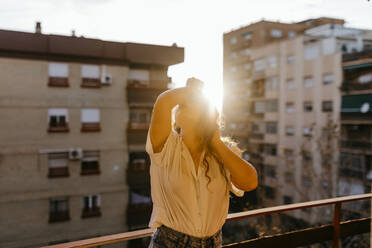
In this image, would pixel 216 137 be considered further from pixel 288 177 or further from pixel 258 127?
pixel 258 127

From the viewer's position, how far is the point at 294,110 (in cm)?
2081

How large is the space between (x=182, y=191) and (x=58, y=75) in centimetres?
1216

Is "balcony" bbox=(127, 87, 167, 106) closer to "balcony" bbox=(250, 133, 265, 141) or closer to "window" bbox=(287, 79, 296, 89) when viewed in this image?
"window" bbox=(287, 79, 296, 89)

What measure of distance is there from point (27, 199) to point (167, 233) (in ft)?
39.8

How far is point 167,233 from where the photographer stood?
1.18 m

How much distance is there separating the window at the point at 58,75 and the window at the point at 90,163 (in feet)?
8.76

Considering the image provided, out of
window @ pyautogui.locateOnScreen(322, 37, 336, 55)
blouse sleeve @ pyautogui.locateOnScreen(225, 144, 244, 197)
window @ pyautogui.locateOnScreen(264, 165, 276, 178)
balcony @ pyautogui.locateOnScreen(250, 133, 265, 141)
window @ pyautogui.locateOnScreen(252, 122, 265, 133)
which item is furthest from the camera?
window @ pyautogui.locateOnScreen(252, 122, 265, 133)

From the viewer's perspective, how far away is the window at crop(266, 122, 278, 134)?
2223 centimetres

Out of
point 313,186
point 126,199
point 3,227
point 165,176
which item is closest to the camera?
point 165,176

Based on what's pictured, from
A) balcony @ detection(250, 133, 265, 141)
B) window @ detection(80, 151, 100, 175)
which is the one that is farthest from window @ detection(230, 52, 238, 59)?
window @ detection(80, 151, 100, 175)

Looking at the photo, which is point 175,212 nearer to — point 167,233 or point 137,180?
point 167,233

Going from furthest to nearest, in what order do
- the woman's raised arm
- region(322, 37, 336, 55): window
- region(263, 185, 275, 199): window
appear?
region(263, 185, 275, 199): window < region(322, 37, 336, 55): window < the woman's raised arm

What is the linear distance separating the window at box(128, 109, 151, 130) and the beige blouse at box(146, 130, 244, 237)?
1233 centimetres

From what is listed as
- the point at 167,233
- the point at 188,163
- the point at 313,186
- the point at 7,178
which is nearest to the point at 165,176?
the point at 188,163
